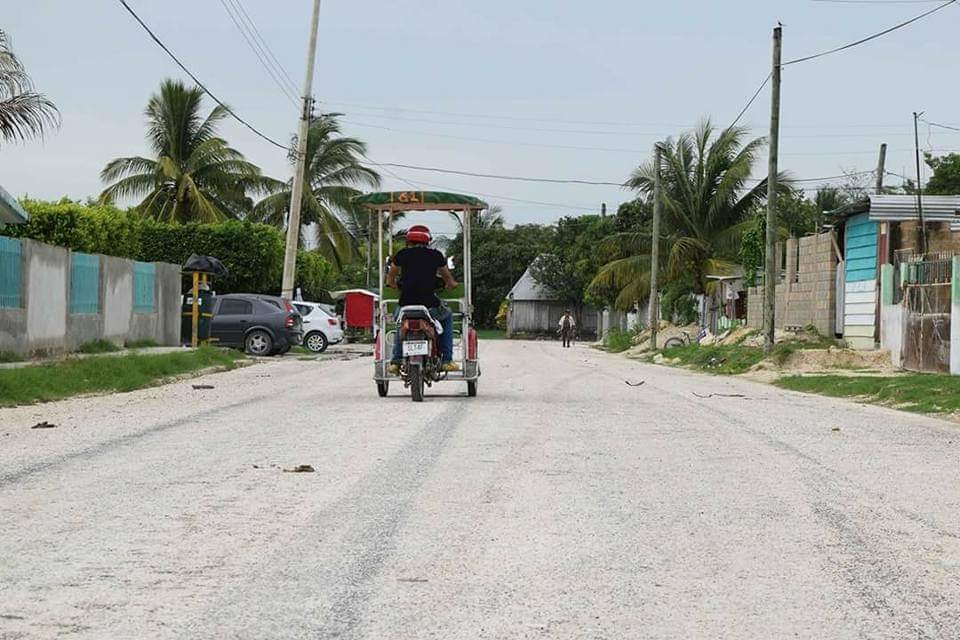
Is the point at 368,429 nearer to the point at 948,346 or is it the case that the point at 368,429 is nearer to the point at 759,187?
the point at 948,346

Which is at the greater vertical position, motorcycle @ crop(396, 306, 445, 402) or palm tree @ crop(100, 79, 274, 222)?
palm tree @ crop(100, 79, 274, 222)

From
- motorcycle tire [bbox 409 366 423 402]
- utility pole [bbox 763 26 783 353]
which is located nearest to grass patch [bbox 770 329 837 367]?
utility pole [bbox 763 26 783 353]

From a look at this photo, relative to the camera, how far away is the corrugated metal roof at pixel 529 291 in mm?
82375

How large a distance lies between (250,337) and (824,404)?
722 inches

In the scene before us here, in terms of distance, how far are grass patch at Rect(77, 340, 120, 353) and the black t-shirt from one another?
12.1 m

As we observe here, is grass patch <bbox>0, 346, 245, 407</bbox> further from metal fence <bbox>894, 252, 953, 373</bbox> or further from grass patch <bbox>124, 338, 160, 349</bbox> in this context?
metal fence <bbox>894, 252, 953, 373</bbox>

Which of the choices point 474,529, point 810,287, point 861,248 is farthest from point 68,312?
point 474,529

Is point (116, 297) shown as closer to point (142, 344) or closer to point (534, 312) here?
point (142, 344)

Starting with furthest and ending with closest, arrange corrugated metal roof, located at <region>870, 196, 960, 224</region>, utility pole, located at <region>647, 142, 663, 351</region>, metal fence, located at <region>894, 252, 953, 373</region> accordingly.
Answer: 1. utility pole, located at <region>647, 142, 663, 351</region>
2. corrugated metal roof, located at <region>870, 196, 960, 224</region>
3. metal fence, located at <region>894, 252, 953, 373</region>

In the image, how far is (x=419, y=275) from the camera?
50.9 ft

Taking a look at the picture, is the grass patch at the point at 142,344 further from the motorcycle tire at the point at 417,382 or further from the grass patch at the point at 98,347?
the motorcycle tire at the point at 417,382

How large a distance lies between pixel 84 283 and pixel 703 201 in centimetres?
2768

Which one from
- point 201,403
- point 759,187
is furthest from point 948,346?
point 759,187

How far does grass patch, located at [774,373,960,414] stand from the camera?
17219 mm
